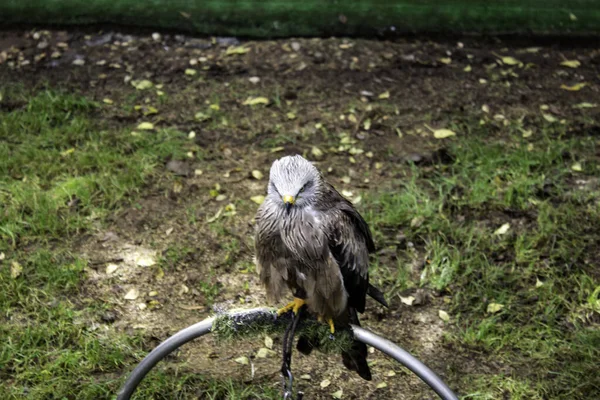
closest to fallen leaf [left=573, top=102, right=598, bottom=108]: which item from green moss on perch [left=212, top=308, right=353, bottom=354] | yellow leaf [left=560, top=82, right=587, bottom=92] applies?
yellow leaf [left=560, top=82, right=587, bottom=92]

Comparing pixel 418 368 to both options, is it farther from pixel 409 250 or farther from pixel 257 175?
pixel 257 175

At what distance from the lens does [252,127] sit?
5199mm

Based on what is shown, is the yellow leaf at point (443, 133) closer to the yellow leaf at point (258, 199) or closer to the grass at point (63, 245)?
the yellow leaf at point (258, 199)

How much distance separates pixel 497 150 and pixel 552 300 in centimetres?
141

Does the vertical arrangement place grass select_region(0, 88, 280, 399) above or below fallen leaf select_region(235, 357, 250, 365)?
above

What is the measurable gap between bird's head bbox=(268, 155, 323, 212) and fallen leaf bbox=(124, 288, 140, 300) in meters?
1.72

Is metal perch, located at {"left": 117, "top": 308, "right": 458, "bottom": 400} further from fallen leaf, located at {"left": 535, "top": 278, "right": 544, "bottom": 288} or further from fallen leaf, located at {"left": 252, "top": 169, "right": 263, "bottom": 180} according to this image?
fallen leaf, located at {"left": 252, "top": 169, "right": 263, "bottom": 180}

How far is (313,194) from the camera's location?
8.36 feet

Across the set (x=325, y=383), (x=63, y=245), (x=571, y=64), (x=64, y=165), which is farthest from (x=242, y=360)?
(x=571, y=64)

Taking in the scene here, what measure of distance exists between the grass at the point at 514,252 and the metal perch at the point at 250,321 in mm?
1255

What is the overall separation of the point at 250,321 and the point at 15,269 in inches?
82.6

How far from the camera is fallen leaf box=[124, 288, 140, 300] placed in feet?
12.7

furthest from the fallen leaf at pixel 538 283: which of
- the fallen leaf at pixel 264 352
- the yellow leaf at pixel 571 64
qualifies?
the yellow leaf at pixel 571 64

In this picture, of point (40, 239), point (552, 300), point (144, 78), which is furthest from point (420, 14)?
point (40, 239)
